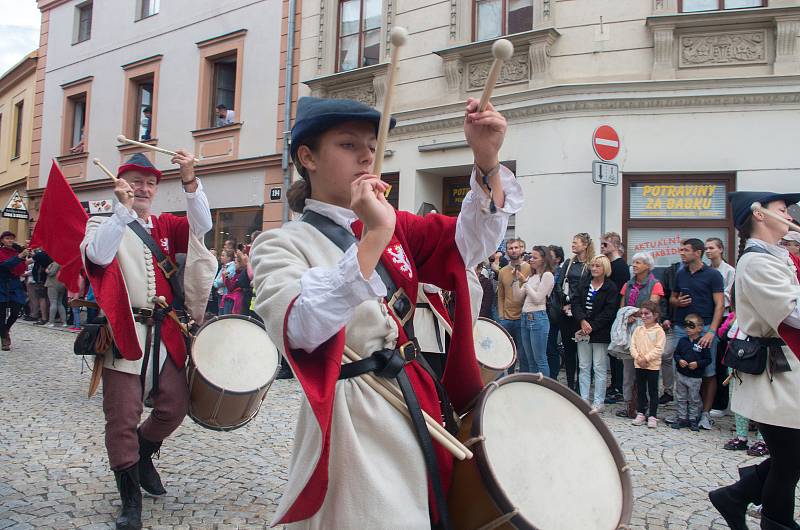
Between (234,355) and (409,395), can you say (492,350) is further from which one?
(409,395)

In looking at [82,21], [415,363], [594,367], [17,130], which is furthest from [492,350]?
[17,130]

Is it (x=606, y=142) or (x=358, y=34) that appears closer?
(x=606, y=142)

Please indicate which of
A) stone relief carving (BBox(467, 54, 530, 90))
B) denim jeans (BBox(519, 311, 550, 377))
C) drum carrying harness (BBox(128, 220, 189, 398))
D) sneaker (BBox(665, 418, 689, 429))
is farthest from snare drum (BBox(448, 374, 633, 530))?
stone relief carving (BBox(467, 54, 530, 90))

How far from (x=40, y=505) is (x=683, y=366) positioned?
5345mm

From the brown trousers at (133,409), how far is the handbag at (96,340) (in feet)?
0.41

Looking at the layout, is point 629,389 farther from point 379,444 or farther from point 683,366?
point 379,444

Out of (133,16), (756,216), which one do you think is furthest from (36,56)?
(756,216)

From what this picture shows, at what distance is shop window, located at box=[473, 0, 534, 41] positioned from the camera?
399 inches

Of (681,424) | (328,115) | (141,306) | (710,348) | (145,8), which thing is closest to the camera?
(328,115)

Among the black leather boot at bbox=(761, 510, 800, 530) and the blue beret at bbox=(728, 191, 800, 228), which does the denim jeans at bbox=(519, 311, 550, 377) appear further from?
the black leather boot at bbox=(761, 510, 800, 530)

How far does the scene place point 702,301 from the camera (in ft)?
21.5

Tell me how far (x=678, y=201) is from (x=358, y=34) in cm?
658

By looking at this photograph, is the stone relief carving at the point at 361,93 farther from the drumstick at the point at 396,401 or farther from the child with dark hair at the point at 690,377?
the drumstick at the point at 396,401

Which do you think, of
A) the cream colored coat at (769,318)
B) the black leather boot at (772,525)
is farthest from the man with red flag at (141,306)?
the black leather boot at (772,525)
